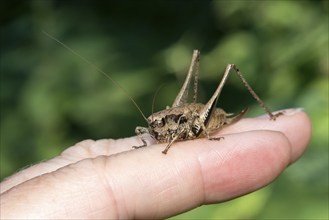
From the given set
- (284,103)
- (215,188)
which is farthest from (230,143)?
(284,103)

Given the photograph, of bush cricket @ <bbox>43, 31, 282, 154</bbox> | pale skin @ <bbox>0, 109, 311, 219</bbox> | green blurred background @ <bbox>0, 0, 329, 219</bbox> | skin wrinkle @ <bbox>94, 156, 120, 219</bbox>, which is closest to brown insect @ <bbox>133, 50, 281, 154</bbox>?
bush cricket @ <bbox>43, 31, 282, 154</bbox>

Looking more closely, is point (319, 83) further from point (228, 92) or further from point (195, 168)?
point (195, 168)

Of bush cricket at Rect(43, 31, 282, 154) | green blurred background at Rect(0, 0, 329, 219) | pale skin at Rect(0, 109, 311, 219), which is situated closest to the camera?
pale skin at Rect(0, 109, 311, 219)

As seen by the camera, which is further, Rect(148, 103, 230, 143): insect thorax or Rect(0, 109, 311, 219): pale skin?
Rect(148, 103, 230, 143): insect thorax

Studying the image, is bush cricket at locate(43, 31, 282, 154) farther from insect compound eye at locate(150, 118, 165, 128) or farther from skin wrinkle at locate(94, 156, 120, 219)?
skin wrinkle at locate(94, 156, 120, 219)

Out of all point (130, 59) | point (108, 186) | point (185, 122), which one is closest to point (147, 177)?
point (108, 186)

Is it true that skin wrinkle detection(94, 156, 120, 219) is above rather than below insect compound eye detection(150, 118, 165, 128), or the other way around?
below

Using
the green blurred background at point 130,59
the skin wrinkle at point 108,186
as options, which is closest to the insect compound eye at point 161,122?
the skin wrinkle at point 108,186
